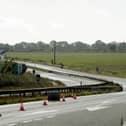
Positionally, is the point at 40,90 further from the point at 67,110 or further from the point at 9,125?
the point at 9,125

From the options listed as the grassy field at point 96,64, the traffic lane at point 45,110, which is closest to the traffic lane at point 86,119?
the traffic lane at point 45,110

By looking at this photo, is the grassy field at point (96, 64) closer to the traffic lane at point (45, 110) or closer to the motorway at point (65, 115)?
the traffic lane at point (45, 110)

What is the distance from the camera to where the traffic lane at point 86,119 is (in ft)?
63.6

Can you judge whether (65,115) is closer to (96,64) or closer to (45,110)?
(45,110)

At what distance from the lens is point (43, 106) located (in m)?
26.6

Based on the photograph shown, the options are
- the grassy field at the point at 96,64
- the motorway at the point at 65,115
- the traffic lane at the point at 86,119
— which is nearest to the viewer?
the traffic lane at the point at 86,119

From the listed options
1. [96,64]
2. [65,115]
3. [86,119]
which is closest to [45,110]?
[65,115]

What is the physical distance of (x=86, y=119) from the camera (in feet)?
69.6

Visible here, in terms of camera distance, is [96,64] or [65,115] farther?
[96,64]

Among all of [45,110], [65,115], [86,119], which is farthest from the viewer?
[45,110]

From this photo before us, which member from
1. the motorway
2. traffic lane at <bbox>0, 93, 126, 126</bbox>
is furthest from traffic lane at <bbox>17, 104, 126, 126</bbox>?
traffic lane at <bbox>0, 93, 126, 126</bbox>

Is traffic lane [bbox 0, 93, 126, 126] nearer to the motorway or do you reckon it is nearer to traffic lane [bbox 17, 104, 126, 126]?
the motorway

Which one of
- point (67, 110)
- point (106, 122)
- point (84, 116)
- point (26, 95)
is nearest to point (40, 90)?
point (26, 95)

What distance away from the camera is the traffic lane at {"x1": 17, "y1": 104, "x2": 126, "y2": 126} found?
19.4 metres
